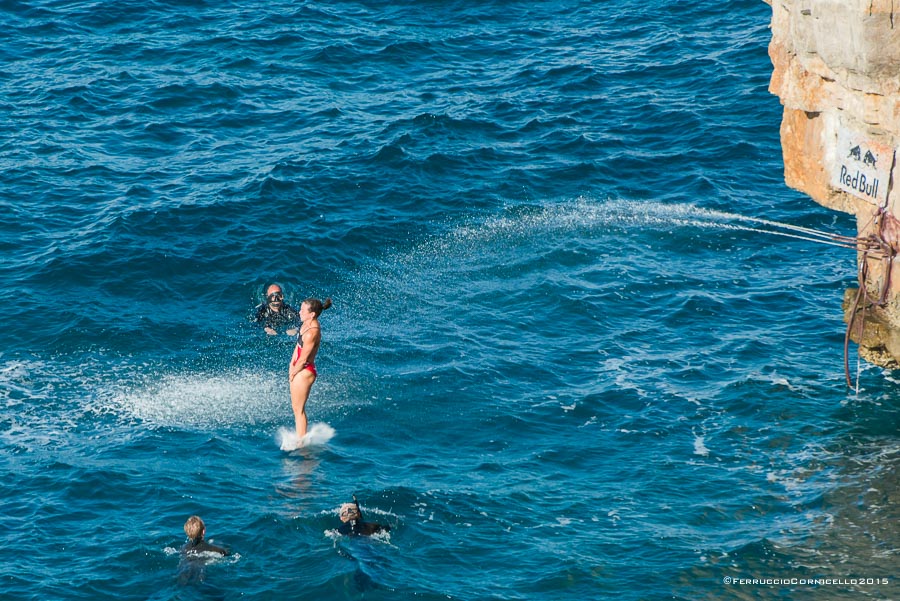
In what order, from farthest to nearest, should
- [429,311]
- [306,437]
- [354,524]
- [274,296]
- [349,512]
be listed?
1. [429,311]
2. [274,296]
3. [306,437]
4. [354,524]
5. [349,512]

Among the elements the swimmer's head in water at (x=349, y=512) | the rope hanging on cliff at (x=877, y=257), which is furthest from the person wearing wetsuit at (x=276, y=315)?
the rope hanging on cliff at (x=877, y=257)

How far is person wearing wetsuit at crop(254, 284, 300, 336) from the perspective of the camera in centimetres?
2619

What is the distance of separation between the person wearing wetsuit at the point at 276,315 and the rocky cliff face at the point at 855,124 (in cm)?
1094

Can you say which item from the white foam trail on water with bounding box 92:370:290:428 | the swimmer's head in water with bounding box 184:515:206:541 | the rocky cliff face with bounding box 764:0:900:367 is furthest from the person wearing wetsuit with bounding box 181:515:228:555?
the rocky cliff face with bounding box 764:0:900:367

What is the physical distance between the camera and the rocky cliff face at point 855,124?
1838cm

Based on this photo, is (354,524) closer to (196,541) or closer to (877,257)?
(196,541)

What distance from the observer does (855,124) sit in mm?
20031

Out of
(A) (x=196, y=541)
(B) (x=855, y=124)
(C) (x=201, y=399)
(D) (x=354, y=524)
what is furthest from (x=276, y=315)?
(B) (x=855, y=124)

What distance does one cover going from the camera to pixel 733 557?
59.9 feet

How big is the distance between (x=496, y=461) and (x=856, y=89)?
8.78m

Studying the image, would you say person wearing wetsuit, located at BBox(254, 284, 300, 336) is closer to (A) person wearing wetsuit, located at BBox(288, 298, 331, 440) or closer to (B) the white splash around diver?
(B) the white splash around diver

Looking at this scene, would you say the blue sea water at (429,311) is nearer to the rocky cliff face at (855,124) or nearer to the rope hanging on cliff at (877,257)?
the rocky cliff face at (855,124)

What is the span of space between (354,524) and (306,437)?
380 centimetres

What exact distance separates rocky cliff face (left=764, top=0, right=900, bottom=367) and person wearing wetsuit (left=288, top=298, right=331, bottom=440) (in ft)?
30.3
